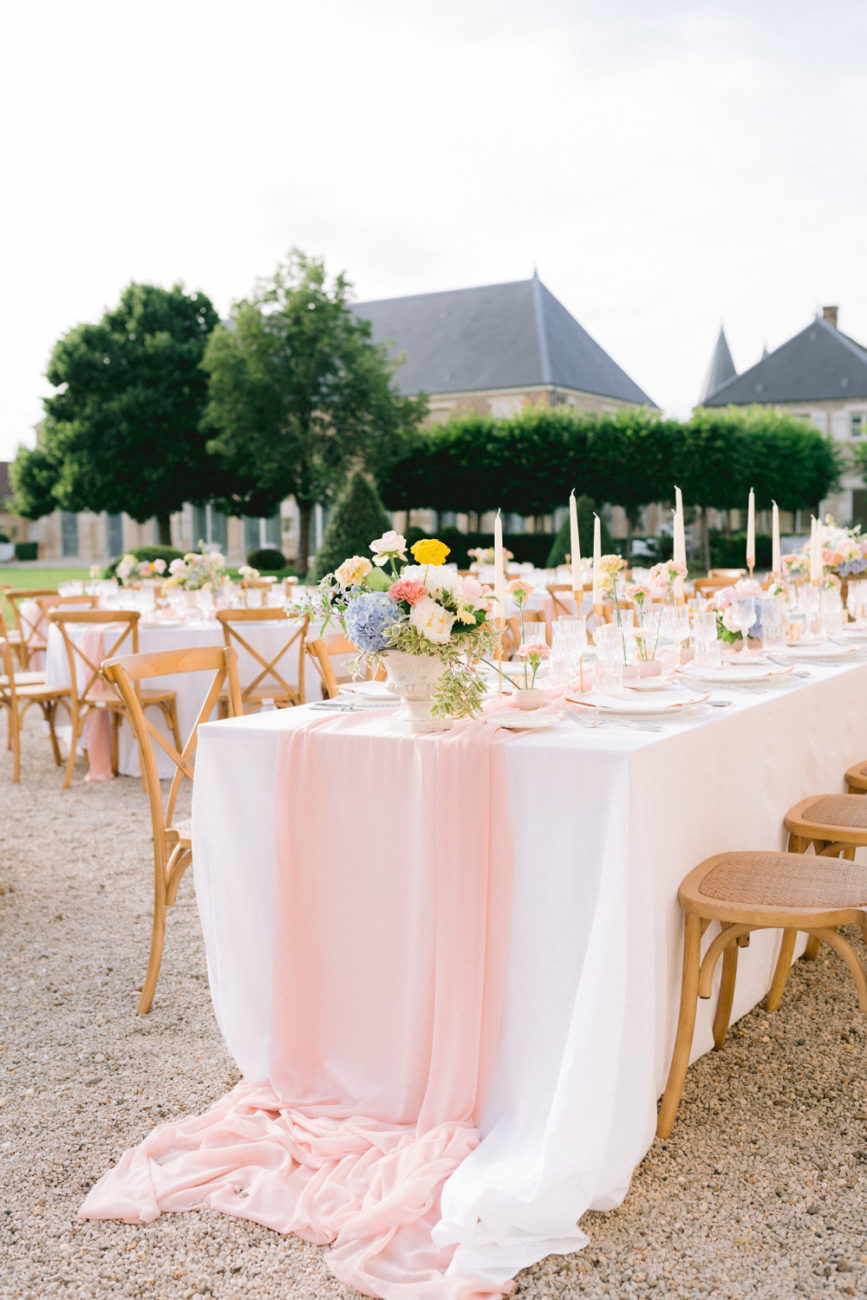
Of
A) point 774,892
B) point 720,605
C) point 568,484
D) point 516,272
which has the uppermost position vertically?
point 516,272

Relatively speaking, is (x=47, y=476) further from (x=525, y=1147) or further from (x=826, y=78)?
(x=525, y=1147)

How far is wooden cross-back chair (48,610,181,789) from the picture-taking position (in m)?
6.94

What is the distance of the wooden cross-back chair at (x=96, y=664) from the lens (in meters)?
6.94

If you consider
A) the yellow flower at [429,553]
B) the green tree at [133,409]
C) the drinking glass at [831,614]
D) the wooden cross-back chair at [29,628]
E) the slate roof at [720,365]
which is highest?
the slate roof at [720,365]

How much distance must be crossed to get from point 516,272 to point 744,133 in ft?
117

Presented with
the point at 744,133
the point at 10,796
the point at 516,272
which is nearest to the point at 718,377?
the point at 516,272

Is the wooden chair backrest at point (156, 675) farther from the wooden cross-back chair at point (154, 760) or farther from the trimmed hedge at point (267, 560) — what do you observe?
the trimmed hedge at point (267, 560)

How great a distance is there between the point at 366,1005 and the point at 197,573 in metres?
5.94

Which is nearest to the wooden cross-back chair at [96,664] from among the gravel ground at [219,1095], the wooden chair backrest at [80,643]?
the wooden chair backrest at [80,643]

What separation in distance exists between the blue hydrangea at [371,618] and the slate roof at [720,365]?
243 feet

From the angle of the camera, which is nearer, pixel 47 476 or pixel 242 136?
pixel 242 136

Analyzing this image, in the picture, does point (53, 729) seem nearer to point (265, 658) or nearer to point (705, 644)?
point (265, 658)

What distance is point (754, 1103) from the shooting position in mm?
2992

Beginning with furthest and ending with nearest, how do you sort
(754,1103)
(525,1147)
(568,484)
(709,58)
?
(568,484) → (709,58) → (754,1103) → (525,1147)
